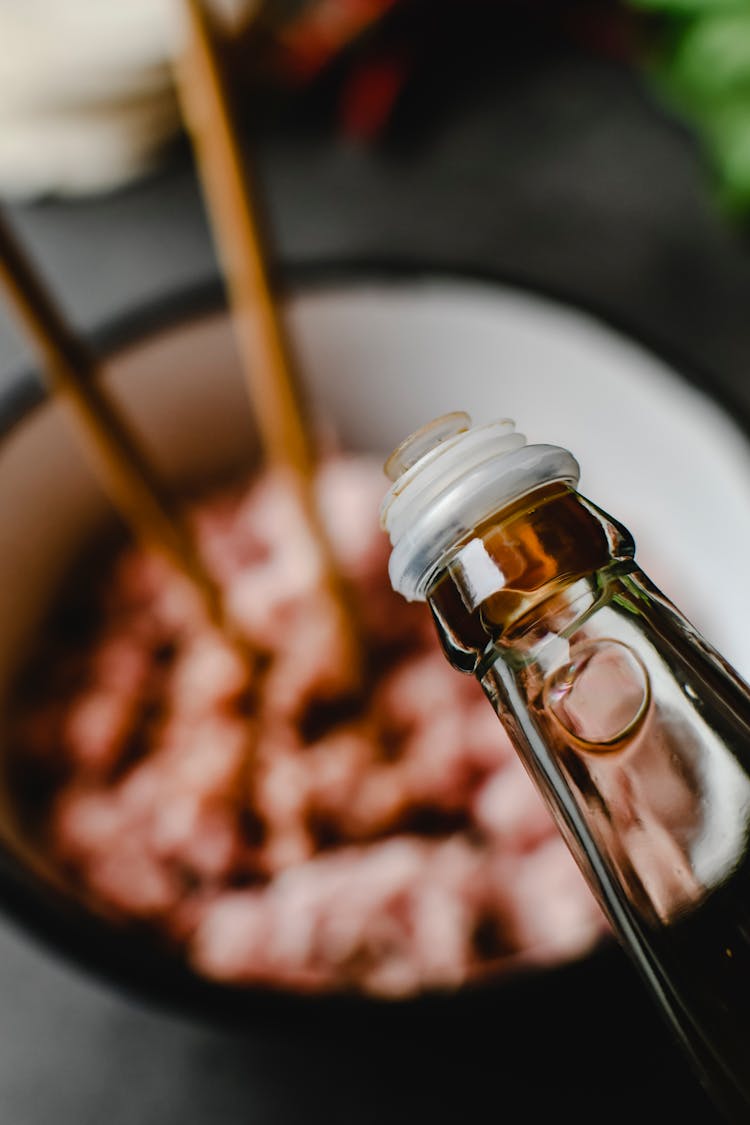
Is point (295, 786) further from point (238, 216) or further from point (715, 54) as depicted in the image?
point (715, 54)

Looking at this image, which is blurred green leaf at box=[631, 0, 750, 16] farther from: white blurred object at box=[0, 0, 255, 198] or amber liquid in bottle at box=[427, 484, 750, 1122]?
amber liquid in bottle at box=[427, 484, 750, 1122]

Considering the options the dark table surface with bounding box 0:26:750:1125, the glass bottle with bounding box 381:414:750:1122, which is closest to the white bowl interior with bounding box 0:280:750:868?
the dark table surface with bounding box 0:26:750:1125

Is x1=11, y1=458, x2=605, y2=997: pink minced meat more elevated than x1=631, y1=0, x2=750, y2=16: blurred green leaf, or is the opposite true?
x1=631, y1=0, x2=750, y2=16: blurred green leaf

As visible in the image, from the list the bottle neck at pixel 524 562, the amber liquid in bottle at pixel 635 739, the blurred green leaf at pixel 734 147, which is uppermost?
the blurred green leaf at pixel 734 147

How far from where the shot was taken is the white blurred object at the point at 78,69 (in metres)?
0.51

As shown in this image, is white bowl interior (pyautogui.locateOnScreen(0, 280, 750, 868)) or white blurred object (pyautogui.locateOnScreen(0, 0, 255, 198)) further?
white blurred object (pyautogui.locateOnScreen(0, 0, 255, 198))

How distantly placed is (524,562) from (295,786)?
0.20m

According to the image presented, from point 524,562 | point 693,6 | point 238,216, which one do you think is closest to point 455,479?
point 524,562

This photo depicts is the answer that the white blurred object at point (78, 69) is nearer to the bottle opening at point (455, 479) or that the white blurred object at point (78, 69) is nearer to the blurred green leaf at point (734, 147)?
the blurred green leaf at point (734, 147)

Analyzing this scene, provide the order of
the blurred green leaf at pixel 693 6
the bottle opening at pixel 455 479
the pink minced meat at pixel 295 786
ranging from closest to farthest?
the bottle opening at pixel 455 479, the pink minced meat at pixel 295 786, the blurred green leaf at pixel 693 6

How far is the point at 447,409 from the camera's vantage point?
430mm

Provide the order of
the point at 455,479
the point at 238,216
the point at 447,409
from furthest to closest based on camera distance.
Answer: the point at 447,409 → the point at 238,216 → the point at 455,479

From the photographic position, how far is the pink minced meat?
328 mm

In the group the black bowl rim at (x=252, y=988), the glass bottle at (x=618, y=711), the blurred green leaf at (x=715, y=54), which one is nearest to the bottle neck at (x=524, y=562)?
the glass bottle at (x=618, y=711)
